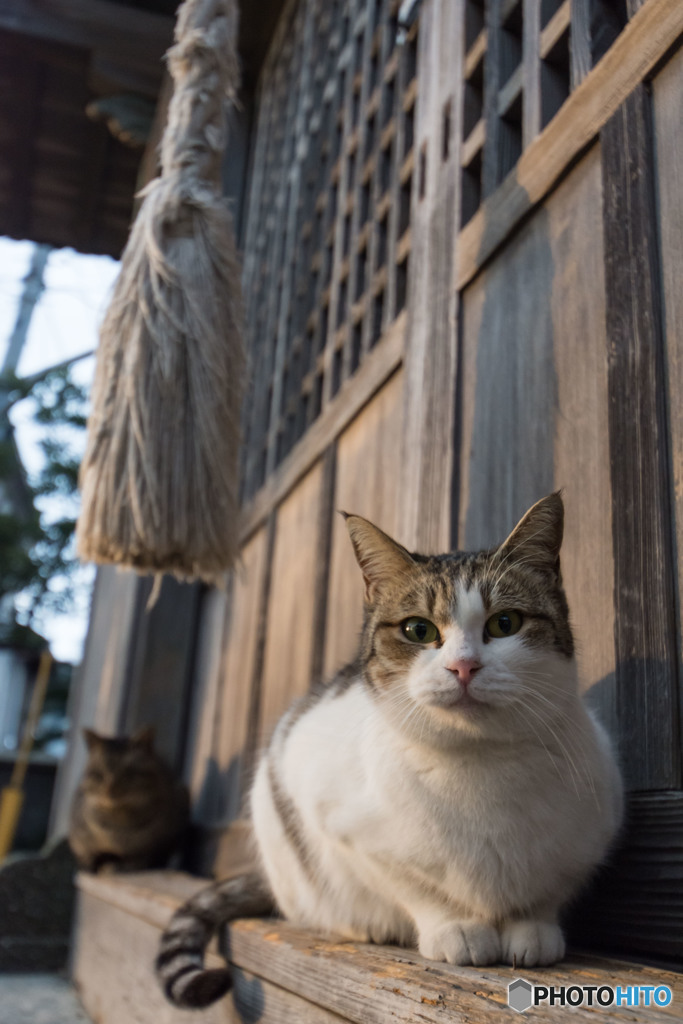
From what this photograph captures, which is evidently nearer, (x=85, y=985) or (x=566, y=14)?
(x=566, y=14)

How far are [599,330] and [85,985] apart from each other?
9.31 feet

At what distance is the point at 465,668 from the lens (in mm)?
1173

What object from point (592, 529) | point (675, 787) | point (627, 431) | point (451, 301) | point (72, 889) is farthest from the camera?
point (72, 889)

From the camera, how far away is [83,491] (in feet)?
6.64

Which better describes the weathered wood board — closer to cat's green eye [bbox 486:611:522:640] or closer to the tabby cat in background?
cat's green eye [bbox 486:611:522:640]

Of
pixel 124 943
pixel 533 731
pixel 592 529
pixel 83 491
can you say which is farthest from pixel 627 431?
pixel 124 943

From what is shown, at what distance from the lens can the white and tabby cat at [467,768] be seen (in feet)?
3.90

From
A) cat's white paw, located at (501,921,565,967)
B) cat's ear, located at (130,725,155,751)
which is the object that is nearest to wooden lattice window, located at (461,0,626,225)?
cat's white paw, located at (501,921,565,967)

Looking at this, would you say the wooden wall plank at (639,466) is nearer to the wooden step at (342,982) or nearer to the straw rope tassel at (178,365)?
the wooden step at (342,982)

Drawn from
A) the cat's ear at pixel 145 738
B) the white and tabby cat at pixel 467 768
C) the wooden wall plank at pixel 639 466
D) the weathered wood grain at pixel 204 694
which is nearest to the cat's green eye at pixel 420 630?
the white and tabby cat at pixel 467 768

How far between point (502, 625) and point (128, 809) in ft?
8.65

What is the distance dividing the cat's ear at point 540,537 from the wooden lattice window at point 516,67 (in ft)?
2.88

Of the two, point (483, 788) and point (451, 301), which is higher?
point (451, 301)

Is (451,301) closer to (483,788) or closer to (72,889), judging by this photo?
(483,788)
